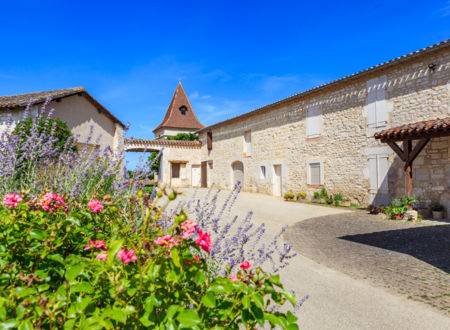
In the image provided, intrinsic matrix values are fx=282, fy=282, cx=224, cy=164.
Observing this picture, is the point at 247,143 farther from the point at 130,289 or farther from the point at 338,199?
the point at 130,289

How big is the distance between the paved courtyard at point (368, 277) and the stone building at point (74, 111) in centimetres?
731

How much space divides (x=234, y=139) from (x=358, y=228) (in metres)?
12.0

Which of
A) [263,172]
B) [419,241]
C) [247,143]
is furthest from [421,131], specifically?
[247,143]

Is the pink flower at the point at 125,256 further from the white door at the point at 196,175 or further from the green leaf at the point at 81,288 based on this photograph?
the white door at the point at 196,175

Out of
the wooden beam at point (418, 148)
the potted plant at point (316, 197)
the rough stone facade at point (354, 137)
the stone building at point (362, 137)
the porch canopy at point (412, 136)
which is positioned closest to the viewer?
the porch canopy at point (412, 136)

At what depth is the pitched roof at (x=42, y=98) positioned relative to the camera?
9320 millimetres

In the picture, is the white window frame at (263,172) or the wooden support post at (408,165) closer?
the wooden support post at (408,165)

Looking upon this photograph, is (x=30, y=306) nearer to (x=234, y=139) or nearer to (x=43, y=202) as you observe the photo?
(x=43, y=202)

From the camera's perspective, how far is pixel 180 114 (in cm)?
3566

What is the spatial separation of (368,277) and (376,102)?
828cm

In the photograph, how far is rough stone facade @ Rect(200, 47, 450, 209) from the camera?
830 centimetres

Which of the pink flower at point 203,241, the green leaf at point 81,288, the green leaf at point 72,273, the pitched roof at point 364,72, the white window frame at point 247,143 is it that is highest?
the pitched roof at point 364,72

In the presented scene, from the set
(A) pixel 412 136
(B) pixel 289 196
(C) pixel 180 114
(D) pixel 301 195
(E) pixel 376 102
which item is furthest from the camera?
(C) pixel 180 114

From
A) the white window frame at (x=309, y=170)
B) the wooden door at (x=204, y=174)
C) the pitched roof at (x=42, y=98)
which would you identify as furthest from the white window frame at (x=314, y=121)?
the wooden door at (x=204, y=174)
